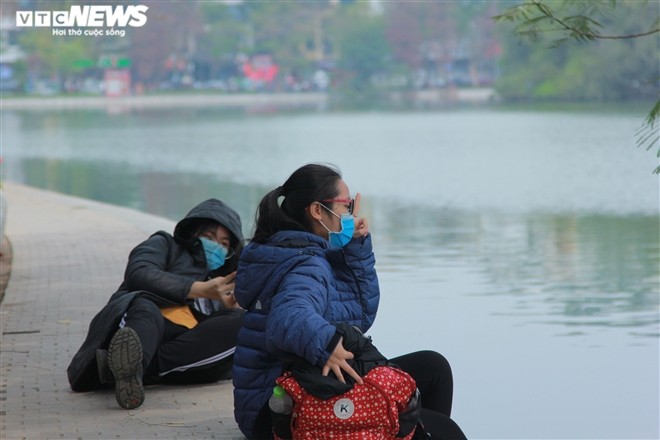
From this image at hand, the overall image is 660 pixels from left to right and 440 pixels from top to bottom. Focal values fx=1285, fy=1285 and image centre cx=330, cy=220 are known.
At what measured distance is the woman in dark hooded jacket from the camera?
518cm

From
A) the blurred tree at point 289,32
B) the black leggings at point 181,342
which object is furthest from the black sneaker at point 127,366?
the blurred tree at point 289,32

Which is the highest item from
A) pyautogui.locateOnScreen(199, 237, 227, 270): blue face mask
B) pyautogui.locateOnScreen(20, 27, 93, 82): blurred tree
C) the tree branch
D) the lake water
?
pyautogui.locateOnScreen(20, 27, 93, 82): blurred tree

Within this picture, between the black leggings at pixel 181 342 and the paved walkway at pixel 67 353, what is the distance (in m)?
0.09

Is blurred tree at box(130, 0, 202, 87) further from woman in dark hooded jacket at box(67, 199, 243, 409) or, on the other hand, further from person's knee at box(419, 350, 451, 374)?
person's knee at box(419, 350, 451, 374)

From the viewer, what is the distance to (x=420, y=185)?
24766 millimetres

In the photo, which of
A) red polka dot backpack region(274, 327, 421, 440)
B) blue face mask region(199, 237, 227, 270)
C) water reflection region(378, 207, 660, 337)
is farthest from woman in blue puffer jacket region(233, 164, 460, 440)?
water reflection region(378, 207, 660, 337)

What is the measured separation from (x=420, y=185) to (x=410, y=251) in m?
11.5

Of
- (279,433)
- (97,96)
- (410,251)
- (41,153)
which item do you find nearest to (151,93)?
(97,96)

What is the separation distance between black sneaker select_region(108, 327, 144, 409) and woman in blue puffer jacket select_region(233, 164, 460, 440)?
0.88 meters

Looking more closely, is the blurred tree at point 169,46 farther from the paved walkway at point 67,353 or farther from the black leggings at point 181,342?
the black leggings at point 181,342

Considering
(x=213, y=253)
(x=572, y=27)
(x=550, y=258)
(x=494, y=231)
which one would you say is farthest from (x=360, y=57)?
(x=213, y=253)

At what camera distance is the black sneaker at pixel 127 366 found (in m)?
4.98

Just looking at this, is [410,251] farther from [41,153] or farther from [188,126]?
[188,126]

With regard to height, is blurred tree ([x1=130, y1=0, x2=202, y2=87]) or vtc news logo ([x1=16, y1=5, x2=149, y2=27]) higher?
blurred tree ([x1=130, y1=0, x2=202, y2=87])
